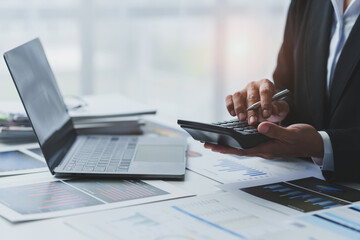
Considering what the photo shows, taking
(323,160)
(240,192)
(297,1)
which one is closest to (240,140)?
(240,192)

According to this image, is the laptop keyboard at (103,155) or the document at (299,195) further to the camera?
the laptop keyboard at (103,155)

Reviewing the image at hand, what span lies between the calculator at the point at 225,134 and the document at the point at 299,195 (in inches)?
3.9

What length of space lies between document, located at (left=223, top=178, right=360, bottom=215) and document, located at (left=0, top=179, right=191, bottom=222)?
0.15 metres

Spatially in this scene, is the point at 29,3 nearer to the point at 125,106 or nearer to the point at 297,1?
the point at 125,106

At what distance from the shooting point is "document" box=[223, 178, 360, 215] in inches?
39.4

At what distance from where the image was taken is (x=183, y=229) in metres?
0.88

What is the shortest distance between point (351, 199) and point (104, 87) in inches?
90.2

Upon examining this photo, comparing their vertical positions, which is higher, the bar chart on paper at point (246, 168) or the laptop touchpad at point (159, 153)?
the laptop touchpad at point (159, 153)

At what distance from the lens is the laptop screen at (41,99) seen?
3.80 feet

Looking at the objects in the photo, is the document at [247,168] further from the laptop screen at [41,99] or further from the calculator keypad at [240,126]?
the laptop screen at [41,99]

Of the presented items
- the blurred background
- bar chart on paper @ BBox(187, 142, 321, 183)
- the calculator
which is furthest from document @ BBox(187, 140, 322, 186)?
the blurred background

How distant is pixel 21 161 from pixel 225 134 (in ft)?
→ 1.82

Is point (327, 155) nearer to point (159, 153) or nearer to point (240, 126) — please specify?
point (240, 126)

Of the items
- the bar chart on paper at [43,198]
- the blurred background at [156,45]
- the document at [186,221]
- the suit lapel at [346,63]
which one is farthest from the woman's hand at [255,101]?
the blurred background at [156,45]
